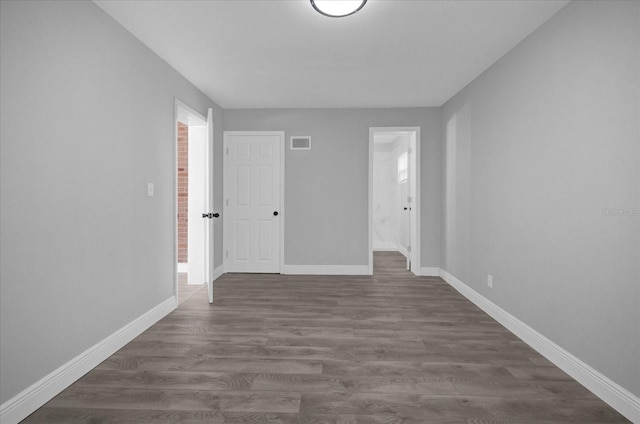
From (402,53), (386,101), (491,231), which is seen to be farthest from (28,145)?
(386,101)

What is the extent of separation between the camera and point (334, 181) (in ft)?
17.1

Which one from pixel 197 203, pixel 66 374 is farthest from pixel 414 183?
pixel 66 374

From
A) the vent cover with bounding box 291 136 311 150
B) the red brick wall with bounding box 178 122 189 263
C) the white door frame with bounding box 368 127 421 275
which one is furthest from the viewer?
the red brick wall with bounding box 178 122 189 263

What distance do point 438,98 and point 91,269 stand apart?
438 cm

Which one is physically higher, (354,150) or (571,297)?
(354,150)

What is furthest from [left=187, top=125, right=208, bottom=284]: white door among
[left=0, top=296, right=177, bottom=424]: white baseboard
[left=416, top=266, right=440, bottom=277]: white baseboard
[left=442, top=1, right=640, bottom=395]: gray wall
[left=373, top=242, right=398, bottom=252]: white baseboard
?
[left=373, top=242, right=398, bottom=252]: white baseboard

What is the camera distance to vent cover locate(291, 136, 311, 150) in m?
5.23

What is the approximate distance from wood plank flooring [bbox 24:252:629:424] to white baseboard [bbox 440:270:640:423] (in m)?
0.05

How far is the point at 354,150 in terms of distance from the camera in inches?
205

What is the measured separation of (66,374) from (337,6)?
293cm

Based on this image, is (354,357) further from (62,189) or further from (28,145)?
(28,145)

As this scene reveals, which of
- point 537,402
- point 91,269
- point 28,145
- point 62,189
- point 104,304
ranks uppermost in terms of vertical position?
point 28,145

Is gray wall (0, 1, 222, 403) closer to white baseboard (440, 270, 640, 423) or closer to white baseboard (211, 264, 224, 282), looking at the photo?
white baseboard (211, 264, 224, 282)

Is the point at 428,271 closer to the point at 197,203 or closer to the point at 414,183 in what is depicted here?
the point at 414,183
